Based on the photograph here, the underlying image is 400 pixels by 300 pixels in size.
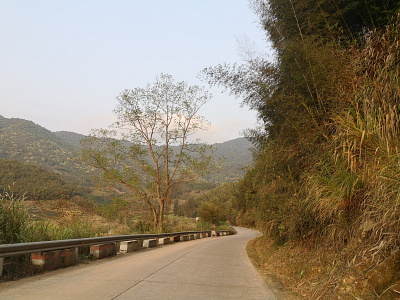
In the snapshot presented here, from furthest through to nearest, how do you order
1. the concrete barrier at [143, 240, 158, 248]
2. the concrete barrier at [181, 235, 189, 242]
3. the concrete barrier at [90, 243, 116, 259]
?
the concrete barrier at [181, 235, 189, 242] < the concrete barrier at [143, 240, 158, 248] < the concrete barrier at [90, 243, 116, 259]

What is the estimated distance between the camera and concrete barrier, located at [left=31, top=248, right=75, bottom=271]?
7254mm

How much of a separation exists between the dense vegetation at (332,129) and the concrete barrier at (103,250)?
5.55 metres

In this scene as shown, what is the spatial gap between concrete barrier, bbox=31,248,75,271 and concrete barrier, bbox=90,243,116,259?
138 cm

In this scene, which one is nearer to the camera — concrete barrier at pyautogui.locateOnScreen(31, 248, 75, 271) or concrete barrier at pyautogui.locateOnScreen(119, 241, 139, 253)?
concrete barrier at pyautogui.locateOnScreen(31, 248, 75, 271)

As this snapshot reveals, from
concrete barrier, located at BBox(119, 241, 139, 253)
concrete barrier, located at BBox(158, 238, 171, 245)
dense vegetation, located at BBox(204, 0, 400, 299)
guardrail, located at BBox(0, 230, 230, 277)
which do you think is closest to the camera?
dense vegetation, located at BBox(204, 0, 400, 299)

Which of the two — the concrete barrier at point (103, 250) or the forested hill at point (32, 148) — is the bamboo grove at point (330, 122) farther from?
the forested hill at point (32, 148)

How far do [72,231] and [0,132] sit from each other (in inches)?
6488

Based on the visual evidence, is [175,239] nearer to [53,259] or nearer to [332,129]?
[53,259]

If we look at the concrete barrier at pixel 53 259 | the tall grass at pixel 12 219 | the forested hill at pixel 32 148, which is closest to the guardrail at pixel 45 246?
the concrete barrier at pixel 53 259

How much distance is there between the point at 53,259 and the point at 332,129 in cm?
763

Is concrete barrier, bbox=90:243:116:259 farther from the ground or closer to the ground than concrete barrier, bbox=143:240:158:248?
farther from the ground

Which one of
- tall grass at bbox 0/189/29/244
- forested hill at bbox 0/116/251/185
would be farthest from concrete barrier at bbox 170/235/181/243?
forested hill at bbox 0/116/251/185

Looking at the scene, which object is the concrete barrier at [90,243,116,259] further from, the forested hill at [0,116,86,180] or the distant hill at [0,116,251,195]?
the forested hill at [0,116,86,180]

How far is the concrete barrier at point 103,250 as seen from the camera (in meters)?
9.96
